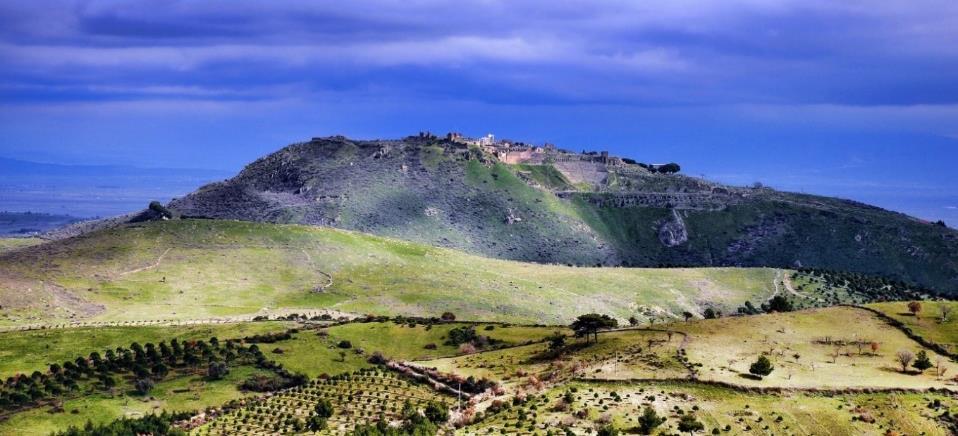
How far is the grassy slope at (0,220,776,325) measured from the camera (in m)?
153

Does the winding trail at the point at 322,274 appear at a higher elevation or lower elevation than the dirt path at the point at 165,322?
higher

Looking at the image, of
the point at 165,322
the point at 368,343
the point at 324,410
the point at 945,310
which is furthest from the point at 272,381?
the point at 945,310

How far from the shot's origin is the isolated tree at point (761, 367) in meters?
80.1

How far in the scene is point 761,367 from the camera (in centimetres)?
8012

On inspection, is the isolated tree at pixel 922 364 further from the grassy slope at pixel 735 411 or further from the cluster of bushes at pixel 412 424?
the cluster of bushes at pixel 412 424

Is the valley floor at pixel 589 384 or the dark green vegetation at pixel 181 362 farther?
the dark green vegetation at pixel 181 362

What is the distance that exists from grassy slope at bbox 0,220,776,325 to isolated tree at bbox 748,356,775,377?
83907 mm

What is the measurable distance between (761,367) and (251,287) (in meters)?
115

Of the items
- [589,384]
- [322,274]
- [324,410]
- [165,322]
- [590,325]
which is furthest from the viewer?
[322,274]

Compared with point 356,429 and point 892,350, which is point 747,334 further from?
point 356,429

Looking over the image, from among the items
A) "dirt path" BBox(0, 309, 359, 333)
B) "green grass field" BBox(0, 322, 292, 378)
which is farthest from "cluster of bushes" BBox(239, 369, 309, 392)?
"dirt path" BBox(0, 309, 359, 333)

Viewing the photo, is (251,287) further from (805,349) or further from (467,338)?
(805,349)

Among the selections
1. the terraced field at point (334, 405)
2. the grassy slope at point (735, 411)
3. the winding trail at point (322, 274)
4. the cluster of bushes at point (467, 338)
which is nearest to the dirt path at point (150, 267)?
the winding trail at point (322, 274)

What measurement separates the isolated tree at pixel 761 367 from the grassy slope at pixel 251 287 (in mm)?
83907
